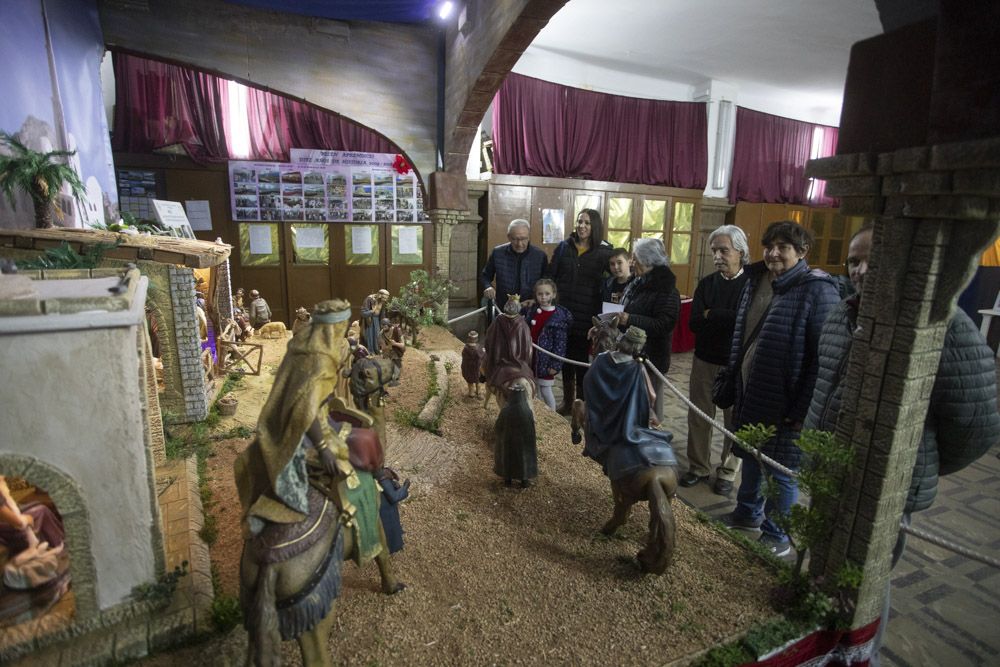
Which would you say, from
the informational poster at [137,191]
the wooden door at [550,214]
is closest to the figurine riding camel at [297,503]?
the wooden door at [550,214]

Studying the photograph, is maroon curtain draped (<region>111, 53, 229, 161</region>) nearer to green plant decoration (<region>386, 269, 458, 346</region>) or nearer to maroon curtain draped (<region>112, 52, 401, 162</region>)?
maroon curtain draped (<region>112, 52, 401, 162</region>)

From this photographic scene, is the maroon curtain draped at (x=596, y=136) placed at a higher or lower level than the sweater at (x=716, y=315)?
higher

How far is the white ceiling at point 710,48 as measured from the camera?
8023 millimetres

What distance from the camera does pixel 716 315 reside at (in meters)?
4.34

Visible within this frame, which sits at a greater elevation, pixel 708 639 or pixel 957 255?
pixel 957 255

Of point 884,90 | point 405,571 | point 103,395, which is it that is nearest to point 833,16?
point 884,90

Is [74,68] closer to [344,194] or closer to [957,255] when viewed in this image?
[344,194]

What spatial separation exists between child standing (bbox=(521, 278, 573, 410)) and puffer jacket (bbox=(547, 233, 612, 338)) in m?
0.26

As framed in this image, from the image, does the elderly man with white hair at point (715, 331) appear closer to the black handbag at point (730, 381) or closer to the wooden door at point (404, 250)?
the black handbag at point (730, 381)

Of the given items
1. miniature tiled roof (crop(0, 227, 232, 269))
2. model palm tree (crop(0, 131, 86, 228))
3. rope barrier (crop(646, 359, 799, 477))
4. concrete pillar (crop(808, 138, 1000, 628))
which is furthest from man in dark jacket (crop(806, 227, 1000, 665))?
model palm tree (crop(0, 131, 86, 228))

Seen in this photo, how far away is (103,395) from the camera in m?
2.20

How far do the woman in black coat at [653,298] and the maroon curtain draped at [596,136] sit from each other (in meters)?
5.94

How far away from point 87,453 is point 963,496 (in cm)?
668

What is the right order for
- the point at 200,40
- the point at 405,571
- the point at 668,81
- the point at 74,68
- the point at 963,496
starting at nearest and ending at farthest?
the point at 405,571 → the point at 963,496 → the point at 74,68 → the point at 200,40 → the point at 668,81
